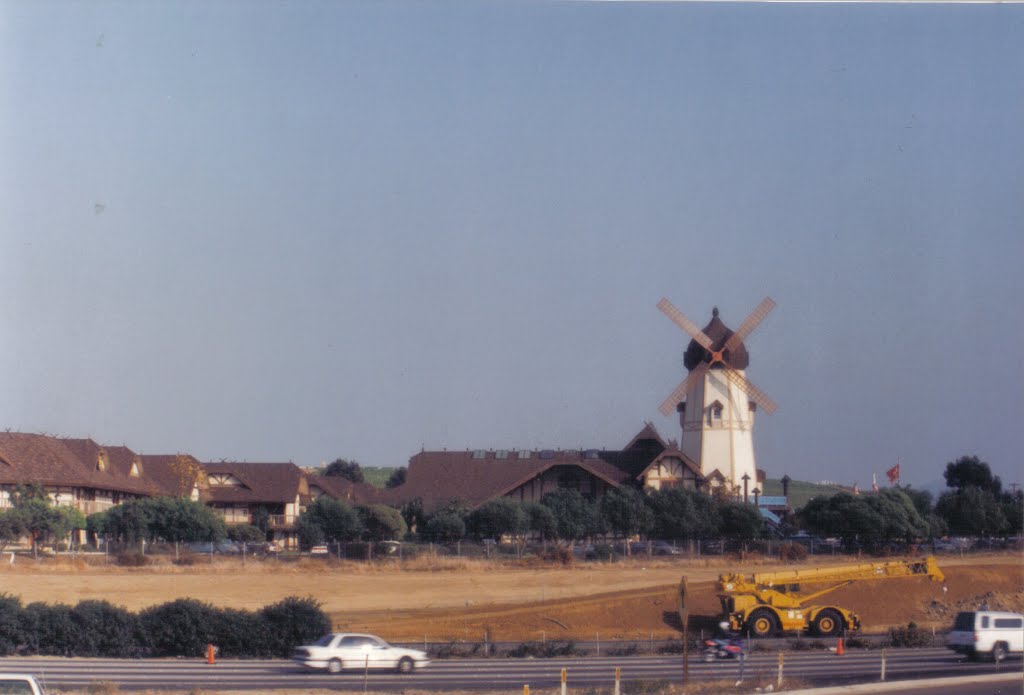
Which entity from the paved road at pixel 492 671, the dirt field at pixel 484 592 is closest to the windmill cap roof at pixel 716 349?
the dirt field at pixel 484 592

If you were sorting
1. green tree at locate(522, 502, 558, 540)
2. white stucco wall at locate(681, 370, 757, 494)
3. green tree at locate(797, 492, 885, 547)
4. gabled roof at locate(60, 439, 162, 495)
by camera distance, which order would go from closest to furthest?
green tree at locate(797, 492, 885, 547) < green tree at locate(522, 502, 558, 540) < gabled roof at locate(60, 439, 162, 495) < white stucco wall at locate(681, 370, 757, 494)

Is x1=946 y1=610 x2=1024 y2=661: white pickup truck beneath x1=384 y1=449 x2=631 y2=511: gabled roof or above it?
beneath

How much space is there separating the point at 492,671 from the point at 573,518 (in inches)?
1491

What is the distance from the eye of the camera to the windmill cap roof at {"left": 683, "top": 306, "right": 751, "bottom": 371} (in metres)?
90.1

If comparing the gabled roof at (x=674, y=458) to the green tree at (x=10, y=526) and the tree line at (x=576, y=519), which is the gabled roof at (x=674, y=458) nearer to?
the tree line at (x=576, y=519)

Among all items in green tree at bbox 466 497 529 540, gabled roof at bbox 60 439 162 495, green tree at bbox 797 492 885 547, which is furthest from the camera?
gabled roof at bbox 60 439 162 495

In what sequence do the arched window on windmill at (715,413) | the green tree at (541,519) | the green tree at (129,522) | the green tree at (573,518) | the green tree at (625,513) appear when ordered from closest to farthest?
the green tree at (129,522) < the green tree at (625,513) < the green tree at (541,519) < the green tree at (573,518) < the arched window on windmill at (715,413)

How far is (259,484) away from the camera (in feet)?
279

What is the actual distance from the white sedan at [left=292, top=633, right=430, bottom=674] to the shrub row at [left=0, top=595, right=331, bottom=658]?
5.19 meters

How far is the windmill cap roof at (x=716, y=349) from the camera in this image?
3546 inches

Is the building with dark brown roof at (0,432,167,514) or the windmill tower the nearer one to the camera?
the building with dark brown roof at (0,432,167,514)

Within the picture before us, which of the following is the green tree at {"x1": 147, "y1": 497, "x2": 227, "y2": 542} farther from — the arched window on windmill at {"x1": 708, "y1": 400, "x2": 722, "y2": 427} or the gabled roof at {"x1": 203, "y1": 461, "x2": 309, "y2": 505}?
the arched window on windmill at {"x1": 708, "y1": 400, "x2": 722, "y2": 427}

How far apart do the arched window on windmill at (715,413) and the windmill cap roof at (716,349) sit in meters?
3.46

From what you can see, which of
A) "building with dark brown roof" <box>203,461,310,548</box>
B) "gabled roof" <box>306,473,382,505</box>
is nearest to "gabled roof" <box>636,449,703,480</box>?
"gabled roof" <box>306,473,382,505</box>
